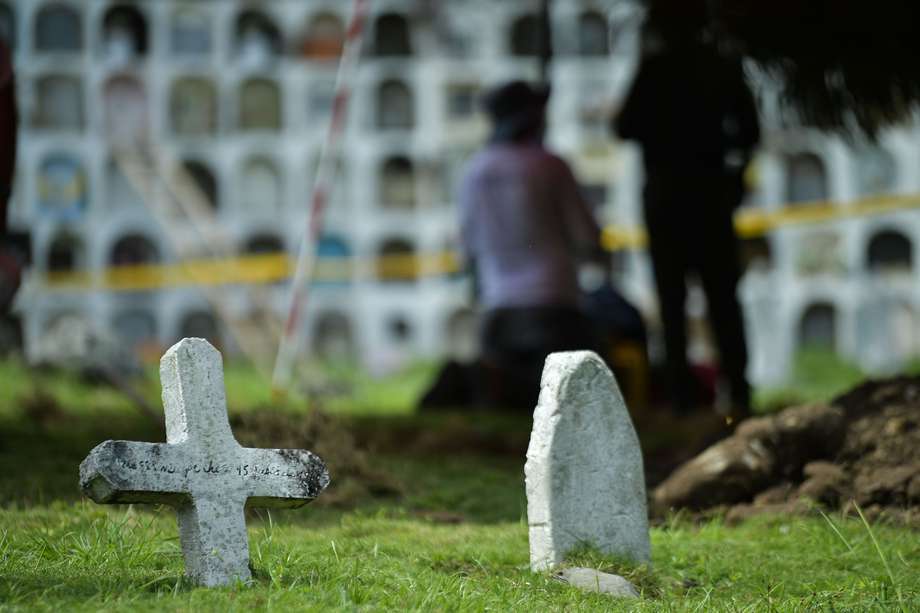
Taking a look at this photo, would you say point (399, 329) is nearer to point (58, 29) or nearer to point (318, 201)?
point (58, 29)

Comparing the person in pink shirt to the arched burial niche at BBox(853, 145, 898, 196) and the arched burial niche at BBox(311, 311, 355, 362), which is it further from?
the arched burial niche at BBox(311, 311, 355, 362)

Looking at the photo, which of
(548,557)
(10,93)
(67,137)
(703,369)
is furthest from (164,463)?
(67,137)

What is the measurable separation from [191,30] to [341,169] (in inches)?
208

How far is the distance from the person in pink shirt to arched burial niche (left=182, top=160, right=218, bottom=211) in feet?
98.9

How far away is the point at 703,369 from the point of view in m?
8.69

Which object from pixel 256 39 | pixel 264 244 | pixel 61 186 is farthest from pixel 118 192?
pixel 256 39

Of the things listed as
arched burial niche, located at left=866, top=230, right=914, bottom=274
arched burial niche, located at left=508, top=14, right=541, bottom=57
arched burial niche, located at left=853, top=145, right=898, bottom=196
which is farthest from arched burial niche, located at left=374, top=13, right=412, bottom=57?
arched burial niche, located at left=866, top=230, right=914, bottom=274

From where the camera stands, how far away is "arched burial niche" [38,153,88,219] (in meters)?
35.5

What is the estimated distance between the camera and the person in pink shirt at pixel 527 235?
716 centimetres

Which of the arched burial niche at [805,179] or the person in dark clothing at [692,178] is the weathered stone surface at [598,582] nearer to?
the person in dark clothing at [692,178]

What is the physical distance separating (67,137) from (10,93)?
31997 millimetres

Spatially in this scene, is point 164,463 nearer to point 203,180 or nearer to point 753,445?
point 753,445

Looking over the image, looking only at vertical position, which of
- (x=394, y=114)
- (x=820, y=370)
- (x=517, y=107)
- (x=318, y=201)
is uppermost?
(x=394, y=114)

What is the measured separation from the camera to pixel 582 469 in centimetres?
368
